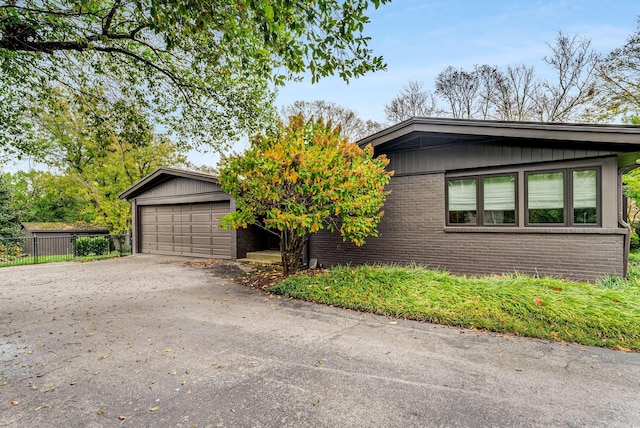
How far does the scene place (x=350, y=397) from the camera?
9.25 feet

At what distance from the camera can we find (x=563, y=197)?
6.52 metres

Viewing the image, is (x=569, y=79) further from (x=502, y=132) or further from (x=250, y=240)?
(x=250, y=240)

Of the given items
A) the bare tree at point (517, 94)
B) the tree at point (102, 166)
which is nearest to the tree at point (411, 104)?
the bare tree at point (517, 94)

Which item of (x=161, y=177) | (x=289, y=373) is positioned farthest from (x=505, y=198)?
(x=161, y=177)

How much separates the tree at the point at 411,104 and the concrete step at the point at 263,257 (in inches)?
631

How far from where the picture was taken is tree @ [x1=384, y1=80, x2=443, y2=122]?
76.2 feet

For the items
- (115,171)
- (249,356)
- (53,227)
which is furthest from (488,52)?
(53,227)

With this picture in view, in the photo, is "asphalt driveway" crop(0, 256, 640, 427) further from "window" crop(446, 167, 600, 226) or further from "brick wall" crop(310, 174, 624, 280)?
"window" crop(446, 167, 600, 226)

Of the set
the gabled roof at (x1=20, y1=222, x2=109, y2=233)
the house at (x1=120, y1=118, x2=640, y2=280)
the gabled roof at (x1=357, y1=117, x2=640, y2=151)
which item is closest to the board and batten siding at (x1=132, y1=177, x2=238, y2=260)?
the house at (x1=120, y1=118, x2=640, y2=280)

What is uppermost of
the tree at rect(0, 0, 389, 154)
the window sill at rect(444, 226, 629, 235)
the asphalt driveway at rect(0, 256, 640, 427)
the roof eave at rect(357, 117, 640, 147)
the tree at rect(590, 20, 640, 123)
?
the tree at rect(590, 20, 640, 123)

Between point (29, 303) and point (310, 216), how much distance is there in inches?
221

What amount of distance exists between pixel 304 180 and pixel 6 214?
2189 centimetres

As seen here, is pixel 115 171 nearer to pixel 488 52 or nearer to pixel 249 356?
pixel 249 356

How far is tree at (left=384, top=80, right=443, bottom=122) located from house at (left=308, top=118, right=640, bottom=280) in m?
16.5
